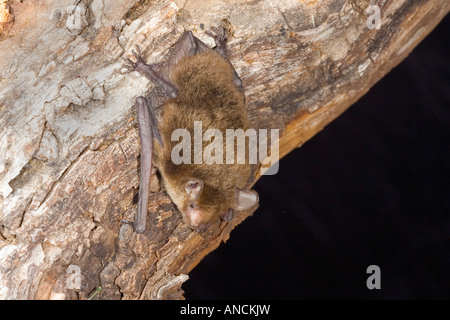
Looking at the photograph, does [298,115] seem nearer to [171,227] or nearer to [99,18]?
[171,227]

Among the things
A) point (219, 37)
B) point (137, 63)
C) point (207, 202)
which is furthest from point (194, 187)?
point (219, 37)

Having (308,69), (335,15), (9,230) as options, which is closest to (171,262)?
(9,230)

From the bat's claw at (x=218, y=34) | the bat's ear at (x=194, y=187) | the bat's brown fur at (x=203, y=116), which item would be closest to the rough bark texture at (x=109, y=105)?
the bat's claw at (x=218, y=34)

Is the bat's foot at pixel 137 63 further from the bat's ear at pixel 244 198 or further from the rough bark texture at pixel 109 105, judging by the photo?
the bat's ear at pixel 244 198

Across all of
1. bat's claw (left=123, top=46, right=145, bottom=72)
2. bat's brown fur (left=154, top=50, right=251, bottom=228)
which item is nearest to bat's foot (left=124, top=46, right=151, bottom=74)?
bat's claw (left=123, top=46, right=145, bottom=72)

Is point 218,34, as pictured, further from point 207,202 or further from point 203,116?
point 207,202

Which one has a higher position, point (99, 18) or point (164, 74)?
point (99, 18)

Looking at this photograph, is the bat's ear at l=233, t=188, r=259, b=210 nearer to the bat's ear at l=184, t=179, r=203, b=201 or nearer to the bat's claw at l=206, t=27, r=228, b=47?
the bat's ear at l=184, t=179, r=203, b=201
